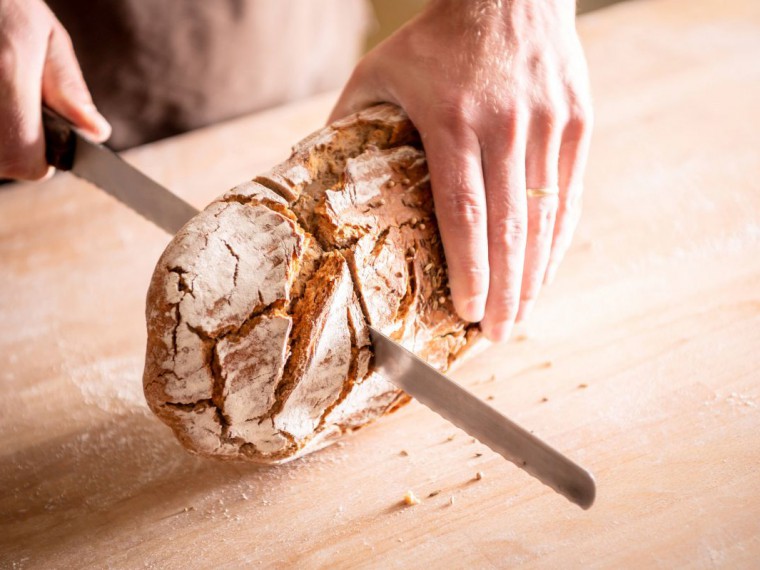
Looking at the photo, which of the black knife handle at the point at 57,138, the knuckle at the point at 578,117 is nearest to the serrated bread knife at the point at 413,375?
the black knife handle at the point at 57,138

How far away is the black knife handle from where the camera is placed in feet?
5.35

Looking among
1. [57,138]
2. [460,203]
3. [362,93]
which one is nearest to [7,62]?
[57,138]

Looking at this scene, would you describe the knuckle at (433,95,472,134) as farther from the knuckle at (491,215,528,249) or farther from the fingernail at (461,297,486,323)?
the fingernail at (461,297,486,323)

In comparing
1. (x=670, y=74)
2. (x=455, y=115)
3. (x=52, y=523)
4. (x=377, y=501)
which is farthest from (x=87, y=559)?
(x=670, y=74)

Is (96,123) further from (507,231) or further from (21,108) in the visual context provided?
(507,231)

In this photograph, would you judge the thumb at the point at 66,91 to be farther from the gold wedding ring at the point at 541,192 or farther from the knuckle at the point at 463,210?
the gold wedding ring at the point at 541,192

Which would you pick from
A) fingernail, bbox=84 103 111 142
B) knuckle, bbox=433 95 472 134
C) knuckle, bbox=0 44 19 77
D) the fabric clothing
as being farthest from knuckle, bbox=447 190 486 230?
the fabric clothing

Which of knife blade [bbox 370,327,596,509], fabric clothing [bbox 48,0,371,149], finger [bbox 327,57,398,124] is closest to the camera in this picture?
knife blade [bbox 370,327,596,509]

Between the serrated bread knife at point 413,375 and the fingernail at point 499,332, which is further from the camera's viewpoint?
the fingernail at point 499,332

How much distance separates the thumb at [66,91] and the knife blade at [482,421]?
2.64ft

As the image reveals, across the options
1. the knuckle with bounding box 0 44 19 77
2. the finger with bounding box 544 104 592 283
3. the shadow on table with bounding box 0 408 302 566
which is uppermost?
the knuckle with bounding box 0 44 19 77

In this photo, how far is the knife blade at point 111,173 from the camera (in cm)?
159

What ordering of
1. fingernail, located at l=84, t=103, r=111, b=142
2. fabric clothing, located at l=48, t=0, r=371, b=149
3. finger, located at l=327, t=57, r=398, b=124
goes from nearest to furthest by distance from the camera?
finger, located at l=327, t=57, r=398, b=124
fingernail, located at l=84, t=103, r=111, b=142
fabric clothing, located at l=48, t=0, r=371, b=149

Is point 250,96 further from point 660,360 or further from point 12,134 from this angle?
point 660,360
